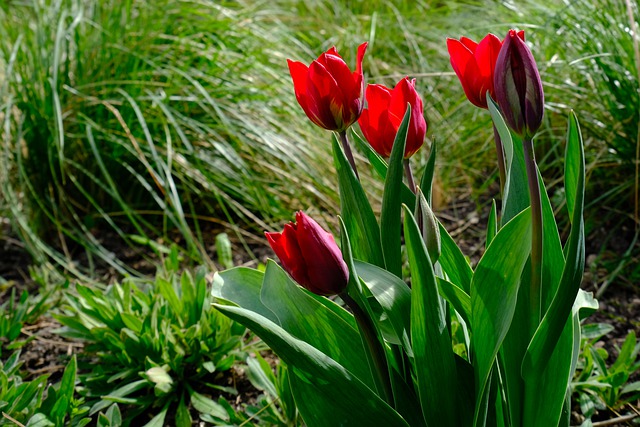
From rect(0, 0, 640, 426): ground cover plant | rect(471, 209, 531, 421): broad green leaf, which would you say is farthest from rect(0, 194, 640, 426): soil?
rect(471, 209, 531, 421): broad green leaf

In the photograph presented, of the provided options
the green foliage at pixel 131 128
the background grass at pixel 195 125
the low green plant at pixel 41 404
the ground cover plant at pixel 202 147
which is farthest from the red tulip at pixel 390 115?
the green foliage at pixel 131 128

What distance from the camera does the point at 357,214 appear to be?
2.88 ft

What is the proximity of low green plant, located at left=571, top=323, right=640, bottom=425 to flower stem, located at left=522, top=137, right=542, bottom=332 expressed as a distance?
0.57 meters

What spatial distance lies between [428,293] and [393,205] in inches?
4.7

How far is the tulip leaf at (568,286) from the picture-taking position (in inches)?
27.0

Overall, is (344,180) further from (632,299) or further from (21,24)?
(21,24)

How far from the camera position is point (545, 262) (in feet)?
2.74

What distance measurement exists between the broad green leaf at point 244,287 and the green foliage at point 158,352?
44 centimetres

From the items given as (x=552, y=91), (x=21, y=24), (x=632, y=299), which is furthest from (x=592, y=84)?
(x=21, y=24)

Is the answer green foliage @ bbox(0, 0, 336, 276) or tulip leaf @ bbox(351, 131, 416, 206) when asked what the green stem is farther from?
green foliage @ bbox(0, 0, 336, 276)

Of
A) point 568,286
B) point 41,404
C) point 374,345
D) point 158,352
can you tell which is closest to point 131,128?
point 158,352

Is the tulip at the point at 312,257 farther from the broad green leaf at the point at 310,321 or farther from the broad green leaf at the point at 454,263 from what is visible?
the broad green leaf at the point at 454,263

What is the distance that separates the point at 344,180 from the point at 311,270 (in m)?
0.19

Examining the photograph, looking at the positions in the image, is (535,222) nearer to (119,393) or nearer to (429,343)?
(429,343)
